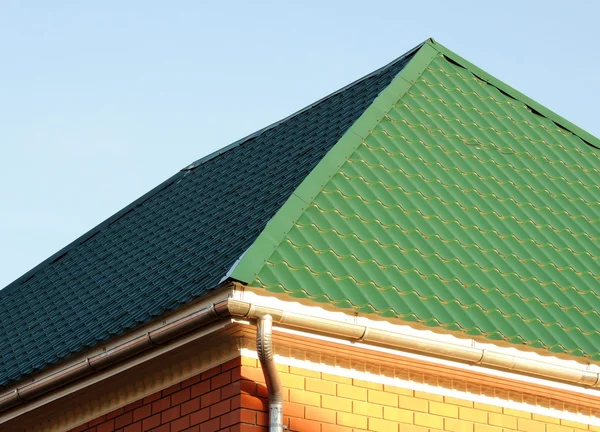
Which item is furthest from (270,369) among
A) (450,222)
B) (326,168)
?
(450,222)

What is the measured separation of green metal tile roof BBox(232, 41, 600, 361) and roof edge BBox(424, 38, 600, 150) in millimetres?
24

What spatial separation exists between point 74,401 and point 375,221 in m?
2.97

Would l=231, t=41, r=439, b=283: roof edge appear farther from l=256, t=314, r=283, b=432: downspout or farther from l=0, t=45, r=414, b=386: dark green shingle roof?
l=256, t=314, r=283, b=432: downspout

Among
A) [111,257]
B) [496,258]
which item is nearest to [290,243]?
[496,258]

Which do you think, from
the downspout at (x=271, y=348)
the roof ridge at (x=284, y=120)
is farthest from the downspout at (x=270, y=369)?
the roof ridge at (x=284, y=120)

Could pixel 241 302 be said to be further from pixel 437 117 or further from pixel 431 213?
pixel 437 117

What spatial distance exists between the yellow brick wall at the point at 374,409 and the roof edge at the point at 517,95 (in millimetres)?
4587

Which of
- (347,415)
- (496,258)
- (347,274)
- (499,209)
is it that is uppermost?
(499,209)

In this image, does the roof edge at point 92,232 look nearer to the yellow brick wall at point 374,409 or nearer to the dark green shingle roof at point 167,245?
the dark green shingle roof at point 167,245

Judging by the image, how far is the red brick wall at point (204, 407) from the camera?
9023 millimetres

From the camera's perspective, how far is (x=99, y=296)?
39.4 ft

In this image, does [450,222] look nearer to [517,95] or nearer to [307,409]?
[307,409]

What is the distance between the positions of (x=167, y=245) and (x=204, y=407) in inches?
119

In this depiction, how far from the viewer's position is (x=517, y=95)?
13.9 metres
